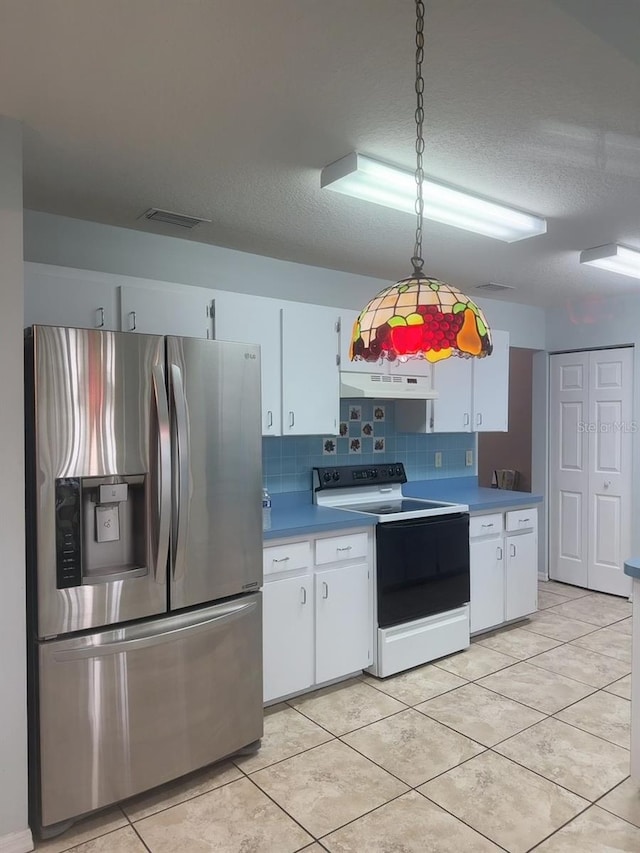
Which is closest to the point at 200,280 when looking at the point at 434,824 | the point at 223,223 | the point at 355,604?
the point at 223,223

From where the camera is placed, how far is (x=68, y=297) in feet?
8.99

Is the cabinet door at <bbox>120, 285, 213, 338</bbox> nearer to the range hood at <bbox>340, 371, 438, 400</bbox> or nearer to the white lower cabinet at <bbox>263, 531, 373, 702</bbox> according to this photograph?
the range hood at <bbox>340, 371, 438, 400</bbox>

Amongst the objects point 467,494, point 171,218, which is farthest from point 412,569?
point 171,218

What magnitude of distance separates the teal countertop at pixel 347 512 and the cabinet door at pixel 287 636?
271 millimetres

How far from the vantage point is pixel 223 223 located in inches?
122

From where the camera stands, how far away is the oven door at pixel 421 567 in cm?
341

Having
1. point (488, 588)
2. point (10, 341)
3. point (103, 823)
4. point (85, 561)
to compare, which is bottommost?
point (103, 823)

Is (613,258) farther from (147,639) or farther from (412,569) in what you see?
(147,639)

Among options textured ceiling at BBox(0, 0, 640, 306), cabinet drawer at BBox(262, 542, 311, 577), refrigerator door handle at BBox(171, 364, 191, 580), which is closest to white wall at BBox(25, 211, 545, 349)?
textured ceiling at BBox(0, 0, 640, 306)

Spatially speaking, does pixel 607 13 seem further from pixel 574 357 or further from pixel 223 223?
pixel 574 357

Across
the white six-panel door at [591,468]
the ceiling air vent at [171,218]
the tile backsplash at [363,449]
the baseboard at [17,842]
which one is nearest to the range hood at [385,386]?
the tile backsplash at [363,449]

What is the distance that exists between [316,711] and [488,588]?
5.14 ft

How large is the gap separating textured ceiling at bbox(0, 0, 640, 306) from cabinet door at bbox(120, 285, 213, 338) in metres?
0.39

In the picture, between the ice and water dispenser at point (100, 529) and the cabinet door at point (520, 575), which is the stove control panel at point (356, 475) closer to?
the cabinet door at point (520, 575)
